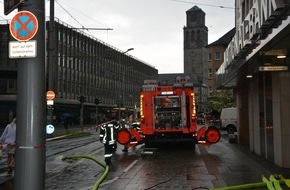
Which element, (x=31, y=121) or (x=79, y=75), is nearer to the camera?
(x=31, y=121)

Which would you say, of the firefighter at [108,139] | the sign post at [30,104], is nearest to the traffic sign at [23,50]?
the sign post at [30,104]

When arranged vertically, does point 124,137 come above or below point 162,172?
above

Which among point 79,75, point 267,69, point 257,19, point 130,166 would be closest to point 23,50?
point 257,19

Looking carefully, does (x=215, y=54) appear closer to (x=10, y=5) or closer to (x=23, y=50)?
(x=10, y=5)

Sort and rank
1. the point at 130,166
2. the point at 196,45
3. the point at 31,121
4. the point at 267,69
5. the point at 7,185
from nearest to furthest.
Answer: the point at 31,121
the point at 7,185
the point at 267,69
the point at 130,166
the point at 196,45

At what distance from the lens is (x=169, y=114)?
20797 mm

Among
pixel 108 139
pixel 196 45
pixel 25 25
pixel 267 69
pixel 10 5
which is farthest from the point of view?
pixel 196 45

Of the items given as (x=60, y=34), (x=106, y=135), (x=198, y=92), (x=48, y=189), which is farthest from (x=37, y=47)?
(x=198, y=92)

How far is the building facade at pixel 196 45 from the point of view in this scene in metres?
145

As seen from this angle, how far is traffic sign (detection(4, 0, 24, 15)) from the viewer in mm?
5164

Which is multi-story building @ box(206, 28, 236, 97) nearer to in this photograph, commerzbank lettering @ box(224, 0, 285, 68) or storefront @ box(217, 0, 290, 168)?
storefront @ box(217, 0, 290, 168)

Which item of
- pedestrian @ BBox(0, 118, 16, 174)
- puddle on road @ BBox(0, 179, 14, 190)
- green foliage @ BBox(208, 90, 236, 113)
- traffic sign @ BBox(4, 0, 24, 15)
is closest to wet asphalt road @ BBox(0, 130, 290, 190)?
puddle on road @ BBox(0, 179, 14, 190)

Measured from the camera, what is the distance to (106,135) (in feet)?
50.2

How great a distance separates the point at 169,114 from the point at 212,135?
2430 mm
